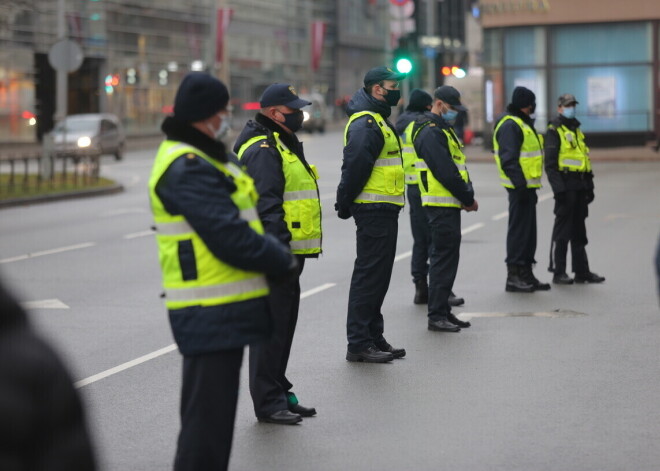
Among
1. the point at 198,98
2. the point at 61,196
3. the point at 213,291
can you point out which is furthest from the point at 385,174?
the point at 61,196

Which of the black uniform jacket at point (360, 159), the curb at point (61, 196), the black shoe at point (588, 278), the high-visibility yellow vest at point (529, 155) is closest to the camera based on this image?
the black uniform jacket at point (360, 159)

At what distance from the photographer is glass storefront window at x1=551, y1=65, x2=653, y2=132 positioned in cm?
4331

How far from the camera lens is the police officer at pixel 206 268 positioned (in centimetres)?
503

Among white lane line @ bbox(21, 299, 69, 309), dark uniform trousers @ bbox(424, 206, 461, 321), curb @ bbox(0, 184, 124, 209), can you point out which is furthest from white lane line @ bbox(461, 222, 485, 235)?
curb @ bbox(0, 184, 124, 209)

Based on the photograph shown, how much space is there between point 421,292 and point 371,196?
3.18 meters

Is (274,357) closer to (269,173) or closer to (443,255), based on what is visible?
(269,173)

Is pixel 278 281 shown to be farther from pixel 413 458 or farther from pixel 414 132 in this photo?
pixel 414 132

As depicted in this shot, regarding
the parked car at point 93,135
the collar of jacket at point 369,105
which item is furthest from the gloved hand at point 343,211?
the parked car at point 93,135

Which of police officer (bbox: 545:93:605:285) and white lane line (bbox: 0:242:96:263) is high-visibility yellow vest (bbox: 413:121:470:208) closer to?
police officer (bbox: 545:93:605:285)

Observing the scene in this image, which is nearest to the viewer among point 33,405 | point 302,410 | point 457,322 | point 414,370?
point 33,405

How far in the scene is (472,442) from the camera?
22.5 feet

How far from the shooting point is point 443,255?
34.4 ft

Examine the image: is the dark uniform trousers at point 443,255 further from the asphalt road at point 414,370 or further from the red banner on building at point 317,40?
the red banner on building at point 317,40

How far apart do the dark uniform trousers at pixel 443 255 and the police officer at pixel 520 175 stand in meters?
2.25
